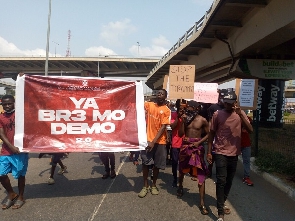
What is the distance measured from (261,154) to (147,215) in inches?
204

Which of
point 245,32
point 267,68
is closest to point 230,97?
point 245,32

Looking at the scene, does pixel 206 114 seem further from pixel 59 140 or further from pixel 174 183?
pixel 59 140

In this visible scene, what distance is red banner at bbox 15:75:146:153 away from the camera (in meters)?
4.40

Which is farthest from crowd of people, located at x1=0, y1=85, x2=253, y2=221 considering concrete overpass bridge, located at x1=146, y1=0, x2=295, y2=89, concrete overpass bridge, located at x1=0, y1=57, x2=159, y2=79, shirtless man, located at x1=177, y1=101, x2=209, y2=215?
concrete overpass bridge, located at x1=0, y1=57, x2=159, y2=79

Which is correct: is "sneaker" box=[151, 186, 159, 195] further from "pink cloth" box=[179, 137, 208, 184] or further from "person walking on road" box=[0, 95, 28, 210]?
"person walking on road" box=[0, 95, 28, 210]

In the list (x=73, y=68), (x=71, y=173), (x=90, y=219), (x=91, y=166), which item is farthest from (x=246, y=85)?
(x=73, y=68)

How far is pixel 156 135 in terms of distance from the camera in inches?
185

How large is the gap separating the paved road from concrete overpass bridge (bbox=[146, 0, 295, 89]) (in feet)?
17.9

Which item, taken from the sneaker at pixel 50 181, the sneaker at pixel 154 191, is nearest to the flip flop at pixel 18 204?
the sneaker at pixel 50 181

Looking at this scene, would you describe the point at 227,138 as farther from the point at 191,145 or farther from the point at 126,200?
the point at 126,200

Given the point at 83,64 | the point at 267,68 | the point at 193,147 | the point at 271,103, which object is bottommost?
the point at 193,147

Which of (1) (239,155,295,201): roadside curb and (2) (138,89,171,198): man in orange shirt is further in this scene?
(1) (239,155,295,201): roadside curb

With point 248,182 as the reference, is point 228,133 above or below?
above

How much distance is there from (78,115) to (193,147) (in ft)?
6.99
